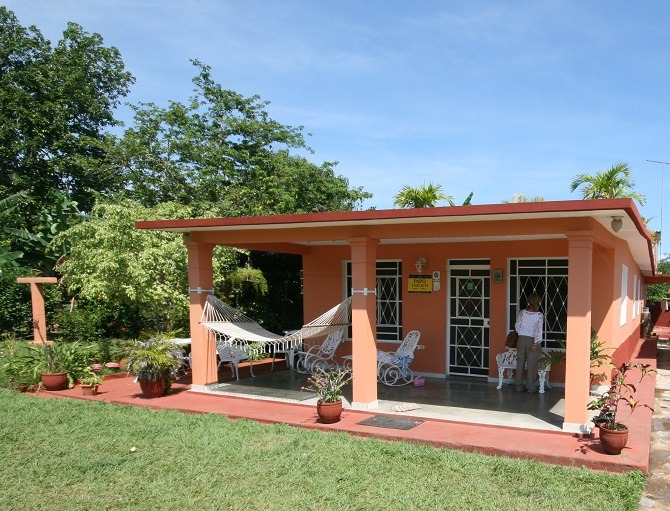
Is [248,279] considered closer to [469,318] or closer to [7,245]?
[469,318]

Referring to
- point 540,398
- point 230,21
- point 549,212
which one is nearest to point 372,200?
point 230,21

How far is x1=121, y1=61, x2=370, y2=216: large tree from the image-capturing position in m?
17.4

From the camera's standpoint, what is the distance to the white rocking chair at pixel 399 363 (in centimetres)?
913

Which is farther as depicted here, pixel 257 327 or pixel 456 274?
pixel 456 274

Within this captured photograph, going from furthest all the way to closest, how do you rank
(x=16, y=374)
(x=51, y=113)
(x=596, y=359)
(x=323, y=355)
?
(x=51, y=113)
(x=323, y=355)
(x=16, y=374)
(x=596, y=359)

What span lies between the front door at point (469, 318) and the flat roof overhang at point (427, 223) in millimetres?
2337

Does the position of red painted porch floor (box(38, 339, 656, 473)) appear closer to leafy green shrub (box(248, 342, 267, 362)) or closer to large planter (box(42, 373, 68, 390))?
large planter (box(42, 373, 68, 390))

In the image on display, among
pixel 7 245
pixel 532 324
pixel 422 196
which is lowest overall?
pixel 532 324

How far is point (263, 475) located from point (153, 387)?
12.6 feet

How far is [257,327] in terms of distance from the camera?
8.88m

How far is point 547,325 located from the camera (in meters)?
9.24

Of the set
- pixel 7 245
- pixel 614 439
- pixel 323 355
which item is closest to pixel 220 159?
pixel 7 245

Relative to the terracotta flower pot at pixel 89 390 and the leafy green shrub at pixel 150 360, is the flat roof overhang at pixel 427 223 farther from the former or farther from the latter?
the terracotta flower pot at pixel 89 390

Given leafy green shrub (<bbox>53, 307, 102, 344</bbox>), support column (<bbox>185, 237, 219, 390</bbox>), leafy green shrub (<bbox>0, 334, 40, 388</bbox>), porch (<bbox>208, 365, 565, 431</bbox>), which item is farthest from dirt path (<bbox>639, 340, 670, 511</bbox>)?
Result: leafy green shrub (<bbox>53, 307, 102, 344</bbox>)
